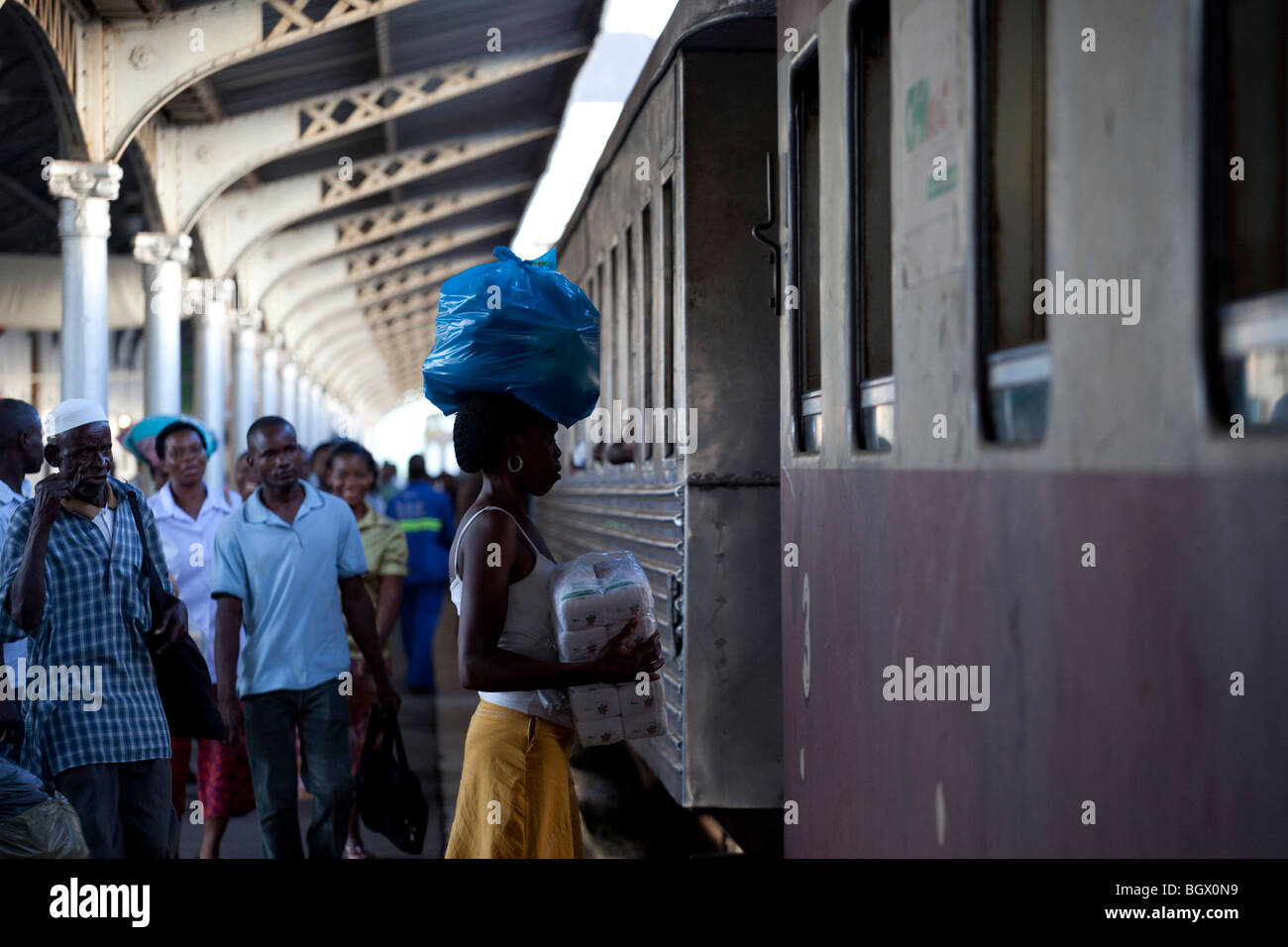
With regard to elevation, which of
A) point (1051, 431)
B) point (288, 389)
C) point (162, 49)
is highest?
point (162, 49)

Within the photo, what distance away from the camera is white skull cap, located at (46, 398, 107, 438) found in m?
4.21

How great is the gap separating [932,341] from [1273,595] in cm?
113

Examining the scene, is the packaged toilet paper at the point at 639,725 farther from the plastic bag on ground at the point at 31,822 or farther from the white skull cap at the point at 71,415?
the white skull cap at the point at 71,415

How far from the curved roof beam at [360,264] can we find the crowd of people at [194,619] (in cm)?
2283

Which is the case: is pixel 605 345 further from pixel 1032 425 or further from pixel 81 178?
pixel 81 178

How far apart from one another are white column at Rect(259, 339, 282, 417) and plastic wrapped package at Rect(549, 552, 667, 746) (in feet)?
88.6

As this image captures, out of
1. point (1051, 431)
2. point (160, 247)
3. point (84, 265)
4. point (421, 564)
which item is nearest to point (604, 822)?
point (421, 564)

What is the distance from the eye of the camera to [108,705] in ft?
13.9

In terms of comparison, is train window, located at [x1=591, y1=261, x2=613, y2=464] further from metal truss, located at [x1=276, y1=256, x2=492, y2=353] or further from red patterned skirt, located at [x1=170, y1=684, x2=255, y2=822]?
metal truss, located at [x1=276, y1=256, x2=492, y2=353]

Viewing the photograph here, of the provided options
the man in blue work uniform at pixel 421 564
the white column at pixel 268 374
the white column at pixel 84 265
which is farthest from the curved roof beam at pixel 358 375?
the man in blue work uniform at pixel 421 564

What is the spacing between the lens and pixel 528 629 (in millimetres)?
3074

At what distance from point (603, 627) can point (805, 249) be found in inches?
52.0

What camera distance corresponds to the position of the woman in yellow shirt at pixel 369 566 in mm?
6707
